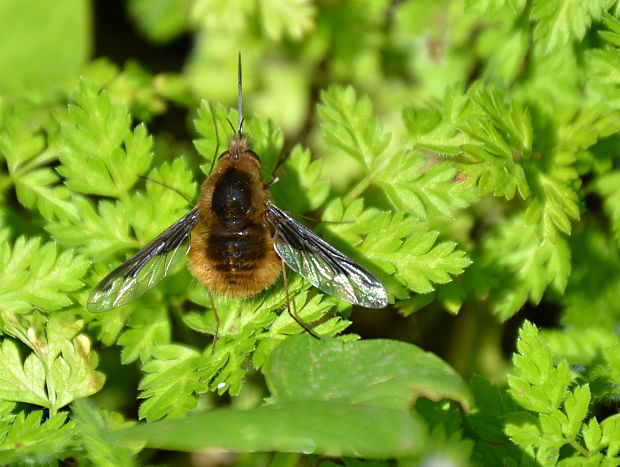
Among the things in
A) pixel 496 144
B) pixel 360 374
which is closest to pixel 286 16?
pixel 496 144

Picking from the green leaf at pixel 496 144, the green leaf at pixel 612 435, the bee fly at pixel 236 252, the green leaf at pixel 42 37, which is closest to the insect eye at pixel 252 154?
the bee fly at pixel 236 252

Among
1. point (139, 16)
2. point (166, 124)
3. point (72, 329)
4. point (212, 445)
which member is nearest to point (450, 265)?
point (212, 445)

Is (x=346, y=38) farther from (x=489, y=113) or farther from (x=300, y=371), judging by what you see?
(x=300, y=371)

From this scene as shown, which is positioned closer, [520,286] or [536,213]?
[536,213]

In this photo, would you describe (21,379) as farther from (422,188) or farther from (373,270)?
(422,188)

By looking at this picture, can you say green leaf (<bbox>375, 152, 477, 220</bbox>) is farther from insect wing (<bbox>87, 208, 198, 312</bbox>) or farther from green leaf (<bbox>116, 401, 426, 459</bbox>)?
green leaf (<bbox>116, 401, 426, 459</bbox>)

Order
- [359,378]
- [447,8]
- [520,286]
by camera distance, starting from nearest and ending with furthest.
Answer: [359,378], [520,286], [447,8]
